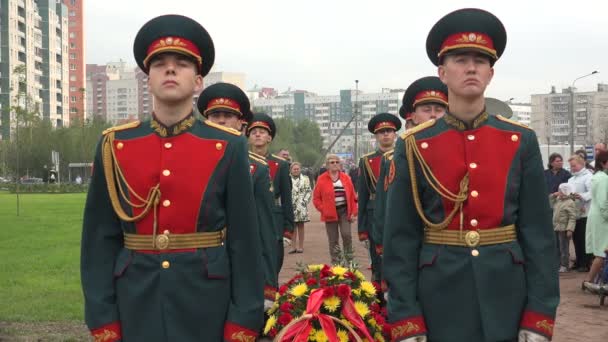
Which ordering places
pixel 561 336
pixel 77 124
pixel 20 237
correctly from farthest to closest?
1. pixel 77 124
2. pixel 20 237
3. pixel 561 336

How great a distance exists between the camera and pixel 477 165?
13.2ft

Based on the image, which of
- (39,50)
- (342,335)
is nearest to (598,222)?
(342,335)

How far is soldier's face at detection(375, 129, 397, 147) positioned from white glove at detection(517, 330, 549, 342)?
5875 mm

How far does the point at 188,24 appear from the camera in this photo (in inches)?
159

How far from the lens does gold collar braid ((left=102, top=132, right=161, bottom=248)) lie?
3828mm

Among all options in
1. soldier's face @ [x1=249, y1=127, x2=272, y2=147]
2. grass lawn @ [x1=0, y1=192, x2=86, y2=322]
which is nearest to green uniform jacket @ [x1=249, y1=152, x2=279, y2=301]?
soldier's face @ [x1=249, y1=127, x2=272, y2=147]

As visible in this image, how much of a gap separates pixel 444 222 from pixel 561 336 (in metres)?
5.36

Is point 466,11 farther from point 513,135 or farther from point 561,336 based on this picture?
point 561,336

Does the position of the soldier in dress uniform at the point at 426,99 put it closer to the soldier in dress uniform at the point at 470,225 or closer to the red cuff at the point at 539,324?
the soldier in dress uniform at the point at 470,225

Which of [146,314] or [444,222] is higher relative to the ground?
[444,222]

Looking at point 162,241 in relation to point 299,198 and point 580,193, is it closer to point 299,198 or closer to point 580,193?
point 580,193

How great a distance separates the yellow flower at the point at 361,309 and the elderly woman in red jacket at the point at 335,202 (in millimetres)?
9339

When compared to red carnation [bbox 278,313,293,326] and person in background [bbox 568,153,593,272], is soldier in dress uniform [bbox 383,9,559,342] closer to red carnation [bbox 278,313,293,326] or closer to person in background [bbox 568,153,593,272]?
red carnation [bbox 278,313,293,326]

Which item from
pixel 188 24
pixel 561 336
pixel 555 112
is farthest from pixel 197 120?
pixel 555 112
